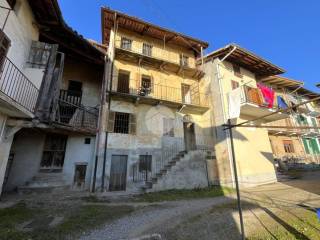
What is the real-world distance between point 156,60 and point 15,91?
30.8 feet

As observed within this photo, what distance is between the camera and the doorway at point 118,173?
10.7 meters

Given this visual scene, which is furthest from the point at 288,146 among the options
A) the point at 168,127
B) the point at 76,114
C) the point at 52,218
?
the point at 52,218

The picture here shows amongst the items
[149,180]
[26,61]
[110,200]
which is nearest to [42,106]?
[26,61]

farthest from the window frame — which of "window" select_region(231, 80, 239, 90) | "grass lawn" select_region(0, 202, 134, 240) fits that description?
"grass lawn" select_region(0, 202, 134, 240)

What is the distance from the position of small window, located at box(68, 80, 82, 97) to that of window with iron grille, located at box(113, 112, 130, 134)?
332cm

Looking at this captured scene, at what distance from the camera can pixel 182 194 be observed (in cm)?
993

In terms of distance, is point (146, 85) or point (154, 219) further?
point (146, 85)

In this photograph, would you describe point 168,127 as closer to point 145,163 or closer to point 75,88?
point 145,163

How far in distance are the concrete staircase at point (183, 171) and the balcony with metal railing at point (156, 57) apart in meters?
7.10

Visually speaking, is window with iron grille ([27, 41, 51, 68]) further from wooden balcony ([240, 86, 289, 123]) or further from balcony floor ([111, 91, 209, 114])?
wooden balcony ([240, 86, 289, 123])

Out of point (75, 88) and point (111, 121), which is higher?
point (75, 88)

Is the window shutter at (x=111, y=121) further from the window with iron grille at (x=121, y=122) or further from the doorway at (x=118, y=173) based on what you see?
the doorway at (x=118, y=173)

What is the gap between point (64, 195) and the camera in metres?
9.12

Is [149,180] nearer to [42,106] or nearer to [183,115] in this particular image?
[183,115]
